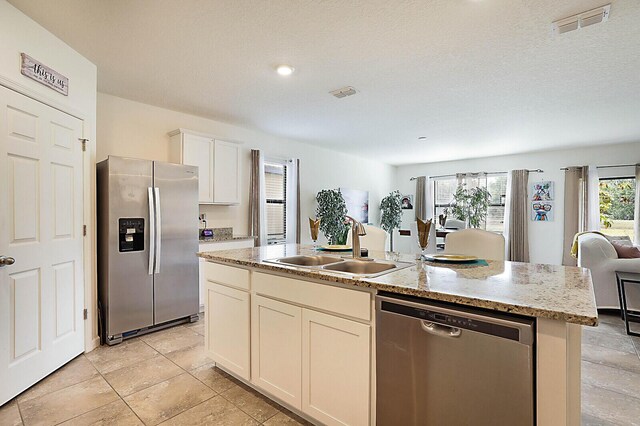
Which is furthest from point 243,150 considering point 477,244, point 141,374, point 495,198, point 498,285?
point 495,198

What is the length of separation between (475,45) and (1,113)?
3310mm

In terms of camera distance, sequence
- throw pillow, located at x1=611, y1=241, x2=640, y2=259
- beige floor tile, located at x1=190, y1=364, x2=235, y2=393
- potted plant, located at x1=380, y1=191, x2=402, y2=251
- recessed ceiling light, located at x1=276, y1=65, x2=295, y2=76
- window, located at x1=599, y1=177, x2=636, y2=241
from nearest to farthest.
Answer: beige floor tile, located at x1=190, y1=364, x2=235, y2=393
recessed ceiling light, located at x1=276, y1=65, x2=295, y2=76
throw pillow, located at x1=611, y1=241, x2=640, y2=259
window, located at x1=599, y1=177, x2=636, y2=241
potted plant, located at x1=380, y1=191, x2=402, y2=251

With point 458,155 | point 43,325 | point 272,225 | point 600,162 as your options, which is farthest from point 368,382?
point 600,162

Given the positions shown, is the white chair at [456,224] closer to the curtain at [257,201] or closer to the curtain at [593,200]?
the curtain at [593,200]

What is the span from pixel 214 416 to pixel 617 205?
7.66m

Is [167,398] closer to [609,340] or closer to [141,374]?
[141,374]

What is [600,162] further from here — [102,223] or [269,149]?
[102,223]

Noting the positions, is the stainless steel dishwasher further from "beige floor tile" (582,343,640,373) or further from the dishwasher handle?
"beige floor tile" (582,343,640,373)

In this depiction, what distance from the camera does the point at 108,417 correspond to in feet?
6.34

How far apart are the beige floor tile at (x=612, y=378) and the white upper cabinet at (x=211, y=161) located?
13.4 feet

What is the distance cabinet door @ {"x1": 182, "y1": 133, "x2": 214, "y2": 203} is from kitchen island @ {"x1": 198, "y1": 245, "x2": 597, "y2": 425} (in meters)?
1.93

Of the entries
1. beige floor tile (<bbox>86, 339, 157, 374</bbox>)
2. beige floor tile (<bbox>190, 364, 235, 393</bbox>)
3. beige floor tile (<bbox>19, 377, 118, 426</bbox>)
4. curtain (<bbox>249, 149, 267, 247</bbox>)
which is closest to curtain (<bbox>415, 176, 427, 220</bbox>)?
curtain (<bbox>249, 149, 267, 247</bbox>)

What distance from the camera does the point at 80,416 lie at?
76.5 inches

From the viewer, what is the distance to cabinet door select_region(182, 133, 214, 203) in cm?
397
